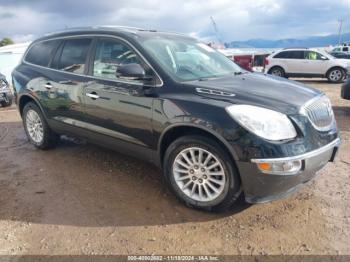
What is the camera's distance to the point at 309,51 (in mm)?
15750

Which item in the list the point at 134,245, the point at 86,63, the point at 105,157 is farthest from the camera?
the point at 105,157

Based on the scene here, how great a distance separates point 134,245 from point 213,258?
703 mm

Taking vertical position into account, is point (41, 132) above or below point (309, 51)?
below

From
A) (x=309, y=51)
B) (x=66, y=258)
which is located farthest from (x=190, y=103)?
(x=309, y=51)

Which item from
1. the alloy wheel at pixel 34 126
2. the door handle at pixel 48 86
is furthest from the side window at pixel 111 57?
the alloy wheel at pixel 34 126

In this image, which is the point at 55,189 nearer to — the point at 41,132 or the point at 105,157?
the point at 105,157

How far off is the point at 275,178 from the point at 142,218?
4.49 ft

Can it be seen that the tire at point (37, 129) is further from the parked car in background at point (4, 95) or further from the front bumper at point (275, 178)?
the parked car in background at point (4, 95)

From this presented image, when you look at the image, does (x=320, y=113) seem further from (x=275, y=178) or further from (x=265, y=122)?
(x=275, y=178)

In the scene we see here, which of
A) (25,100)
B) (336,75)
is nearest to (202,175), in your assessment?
(25,100)

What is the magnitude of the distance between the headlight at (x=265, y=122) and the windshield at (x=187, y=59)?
2.84ft

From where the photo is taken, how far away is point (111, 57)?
4141 mm

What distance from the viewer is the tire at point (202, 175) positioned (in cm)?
322

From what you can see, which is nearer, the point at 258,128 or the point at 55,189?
the point at 258,128
